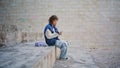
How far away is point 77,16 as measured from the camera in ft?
26.8

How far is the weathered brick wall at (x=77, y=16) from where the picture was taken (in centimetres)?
814

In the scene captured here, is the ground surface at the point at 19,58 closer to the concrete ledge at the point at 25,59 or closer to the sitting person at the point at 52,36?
the concrete ledge at the point at 25,59

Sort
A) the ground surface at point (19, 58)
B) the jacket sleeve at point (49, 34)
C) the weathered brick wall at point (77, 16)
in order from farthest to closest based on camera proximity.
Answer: the weathered brick wall at point (77, 16) < the jacket sleeve at point (49, 34) < the ground surface at point (19, 58)

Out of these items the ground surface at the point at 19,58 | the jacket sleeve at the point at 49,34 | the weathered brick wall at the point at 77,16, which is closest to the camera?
the ground surface at the point at 19,58

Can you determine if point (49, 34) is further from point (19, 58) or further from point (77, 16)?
point (77, 16)

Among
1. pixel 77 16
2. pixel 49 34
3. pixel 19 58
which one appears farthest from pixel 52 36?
pixel 77 16

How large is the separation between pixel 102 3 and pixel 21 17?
141 inches

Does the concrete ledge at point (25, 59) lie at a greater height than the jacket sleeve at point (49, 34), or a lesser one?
lesser

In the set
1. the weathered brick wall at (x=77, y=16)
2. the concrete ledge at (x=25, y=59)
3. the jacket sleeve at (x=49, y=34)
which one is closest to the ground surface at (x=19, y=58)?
the concrete ledge at (x=25, y=59)

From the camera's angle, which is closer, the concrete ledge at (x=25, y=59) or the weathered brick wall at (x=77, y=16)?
the concrete ledge at (x=25, y=59)

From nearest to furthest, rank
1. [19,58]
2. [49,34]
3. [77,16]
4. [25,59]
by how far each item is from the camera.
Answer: [25,59]
[19,58]
[49,34]
[77,16]

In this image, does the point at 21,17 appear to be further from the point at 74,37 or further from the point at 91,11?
the point at 91,11

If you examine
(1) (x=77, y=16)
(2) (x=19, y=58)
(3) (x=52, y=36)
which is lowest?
(2) (x=19, y=58)

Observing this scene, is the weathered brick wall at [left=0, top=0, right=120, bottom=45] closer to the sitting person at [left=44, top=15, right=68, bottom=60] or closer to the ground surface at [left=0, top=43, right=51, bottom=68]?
the sitting person at [left=44, top=15, right=68, bottom=60]
